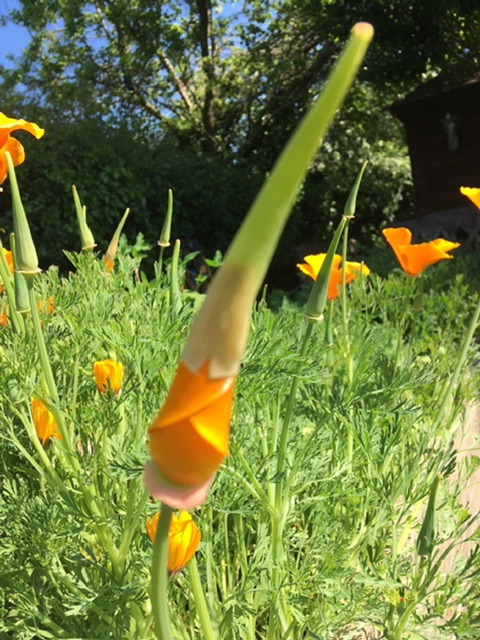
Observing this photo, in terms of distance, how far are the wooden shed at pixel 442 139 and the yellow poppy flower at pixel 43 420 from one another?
7299mm

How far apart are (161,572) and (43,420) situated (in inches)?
22.7

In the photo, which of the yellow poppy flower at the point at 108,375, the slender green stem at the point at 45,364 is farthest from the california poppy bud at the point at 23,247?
the yellow poppy flower at the point at 108,375

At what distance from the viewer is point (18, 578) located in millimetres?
940

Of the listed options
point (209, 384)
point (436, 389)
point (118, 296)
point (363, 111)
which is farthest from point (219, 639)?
point (363, 111)

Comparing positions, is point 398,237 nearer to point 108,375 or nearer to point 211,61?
point 108,375

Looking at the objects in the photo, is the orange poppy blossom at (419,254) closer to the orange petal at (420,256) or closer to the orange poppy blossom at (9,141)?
the orange petal at (420,256)

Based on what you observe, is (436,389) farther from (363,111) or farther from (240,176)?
(363,111)

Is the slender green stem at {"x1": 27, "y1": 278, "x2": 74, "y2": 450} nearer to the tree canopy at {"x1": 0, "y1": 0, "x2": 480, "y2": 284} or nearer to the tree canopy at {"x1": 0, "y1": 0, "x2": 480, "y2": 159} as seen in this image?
the tree canopy at {"x1": 0, "y1": 0, "x2": 480, "y2": 284}

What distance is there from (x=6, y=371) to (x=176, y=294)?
307 mm

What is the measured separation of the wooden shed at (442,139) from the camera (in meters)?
7.62

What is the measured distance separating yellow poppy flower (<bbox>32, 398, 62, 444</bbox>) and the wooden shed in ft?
23.9

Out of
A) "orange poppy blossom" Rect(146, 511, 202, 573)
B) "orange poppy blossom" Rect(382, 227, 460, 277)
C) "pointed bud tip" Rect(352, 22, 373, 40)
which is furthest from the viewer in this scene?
"orange poppy blossom" Rect(382, 227, 460, 277)

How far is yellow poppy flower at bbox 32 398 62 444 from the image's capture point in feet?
2.95

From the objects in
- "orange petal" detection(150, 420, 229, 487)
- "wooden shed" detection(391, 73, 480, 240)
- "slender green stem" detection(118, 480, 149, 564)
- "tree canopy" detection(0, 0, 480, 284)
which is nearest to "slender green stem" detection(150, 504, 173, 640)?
"orange petal" detection(150, 420, 229, 487)
